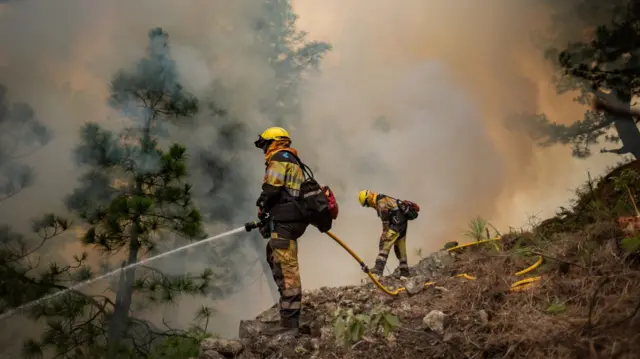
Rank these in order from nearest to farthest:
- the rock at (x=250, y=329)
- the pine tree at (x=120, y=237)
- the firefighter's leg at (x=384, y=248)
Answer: the rock at (x=250, y=329) → the pine tree at (x=120, y=237) → the firefighter's leg at (x=384, y=248)

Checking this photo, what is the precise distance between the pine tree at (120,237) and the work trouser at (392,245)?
9.48 feet

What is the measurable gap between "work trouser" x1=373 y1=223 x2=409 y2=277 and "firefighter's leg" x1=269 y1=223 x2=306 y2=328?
3.48m

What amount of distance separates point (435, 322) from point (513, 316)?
534 millimetres

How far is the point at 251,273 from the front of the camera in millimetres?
11062

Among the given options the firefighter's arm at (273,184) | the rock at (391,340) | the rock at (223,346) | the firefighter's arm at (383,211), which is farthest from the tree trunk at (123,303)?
the rock at (391,340)

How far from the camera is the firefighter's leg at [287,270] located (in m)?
4.27

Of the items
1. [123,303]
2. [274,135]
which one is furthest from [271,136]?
[123,303]

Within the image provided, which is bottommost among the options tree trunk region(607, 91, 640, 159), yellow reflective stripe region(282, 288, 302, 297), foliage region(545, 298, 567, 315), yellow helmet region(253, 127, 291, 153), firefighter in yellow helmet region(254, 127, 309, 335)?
foliage region(545, 298, 567, 315)

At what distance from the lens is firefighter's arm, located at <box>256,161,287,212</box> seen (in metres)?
4.45

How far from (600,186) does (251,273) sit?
7.66 metres

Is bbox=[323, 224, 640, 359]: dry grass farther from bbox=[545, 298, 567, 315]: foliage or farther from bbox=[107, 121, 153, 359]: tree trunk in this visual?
bbox=[107, 121, 153, 359]: tree trunk

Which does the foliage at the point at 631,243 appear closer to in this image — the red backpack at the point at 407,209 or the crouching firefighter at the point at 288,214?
the crouching firefighter at the point at 288,214

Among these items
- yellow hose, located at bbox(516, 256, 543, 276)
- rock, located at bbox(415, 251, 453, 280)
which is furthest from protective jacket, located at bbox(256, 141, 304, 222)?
rock, located at bbox(415, 251, 453, 280)

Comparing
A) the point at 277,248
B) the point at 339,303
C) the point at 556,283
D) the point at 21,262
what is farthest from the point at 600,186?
the point at 21,262
